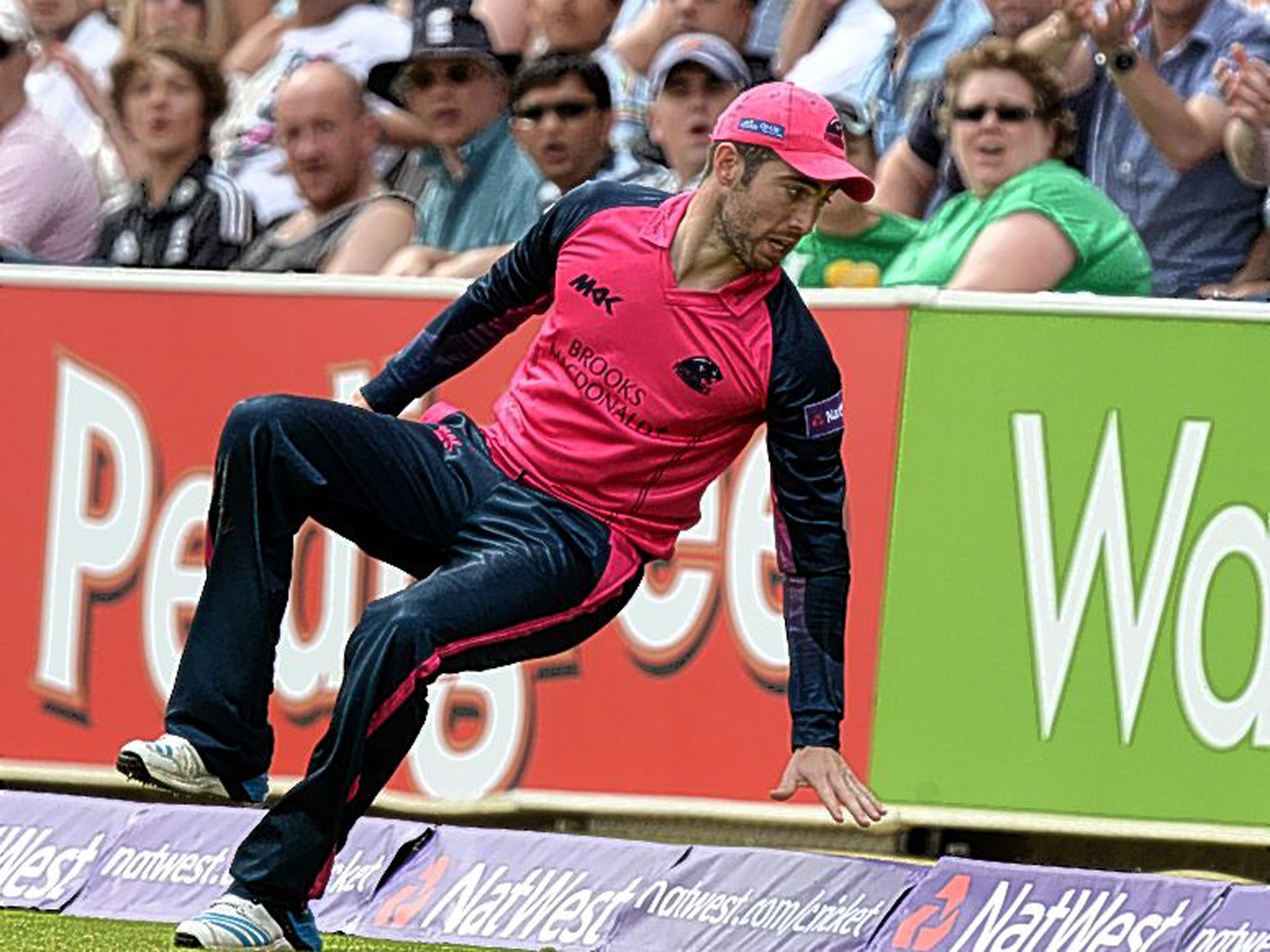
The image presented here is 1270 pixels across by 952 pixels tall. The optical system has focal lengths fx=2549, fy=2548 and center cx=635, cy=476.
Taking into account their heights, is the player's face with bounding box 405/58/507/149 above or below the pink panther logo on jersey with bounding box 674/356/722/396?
above

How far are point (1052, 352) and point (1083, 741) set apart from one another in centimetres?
114

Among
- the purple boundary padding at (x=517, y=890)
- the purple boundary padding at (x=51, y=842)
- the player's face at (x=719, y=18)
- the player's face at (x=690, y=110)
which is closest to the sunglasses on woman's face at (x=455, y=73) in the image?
the player's face at (x=719, y=18)

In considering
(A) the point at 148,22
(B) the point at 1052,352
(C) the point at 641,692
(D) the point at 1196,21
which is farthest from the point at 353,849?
(A) the point at 148,22

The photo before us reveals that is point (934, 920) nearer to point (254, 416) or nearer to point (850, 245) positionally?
point (254, 416)

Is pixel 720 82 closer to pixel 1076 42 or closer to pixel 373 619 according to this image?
pixel 1076 42

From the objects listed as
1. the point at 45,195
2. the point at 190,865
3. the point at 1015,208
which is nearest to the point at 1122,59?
the point at 1015,208

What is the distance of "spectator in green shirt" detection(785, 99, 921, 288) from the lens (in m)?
8.83

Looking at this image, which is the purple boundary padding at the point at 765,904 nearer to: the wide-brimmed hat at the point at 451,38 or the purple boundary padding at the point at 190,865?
the purple boundary padding at the point at 190,865

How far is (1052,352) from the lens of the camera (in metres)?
7.52

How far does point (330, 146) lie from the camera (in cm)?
1021

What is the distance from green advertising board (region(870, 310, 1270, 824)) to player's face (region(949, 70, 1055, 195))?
3.58ft

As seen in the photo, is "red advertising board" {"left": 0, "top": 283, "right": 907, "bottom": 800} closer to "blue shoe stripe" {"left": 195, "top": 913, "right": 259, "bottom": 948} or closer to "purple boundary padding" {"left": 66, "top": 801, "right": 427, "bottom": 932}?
"purple boundary padding" {"left": 66, "top": 801, "right": 427, "bottom": 932}

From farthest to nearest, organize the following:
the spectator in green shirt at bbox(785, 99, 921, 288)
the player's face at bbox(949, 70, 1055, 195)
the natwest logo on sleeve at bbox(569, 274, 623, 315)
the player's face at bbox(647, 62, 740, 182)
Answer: the player's face at bbox(647, 62, 740, 182)
the spectator in green shirt at bbox(785, 99, 921, 288)
the player's face at bbox(949, 70, 1055, 195)
the natwest logo on sleeve at bbox(569, 274, 623, 315)

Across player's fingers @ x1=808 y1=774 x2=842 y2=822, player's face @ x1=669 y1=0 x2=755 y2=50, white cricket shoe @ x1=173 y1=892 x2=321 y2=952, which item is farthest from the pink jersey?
player's face @ x1=669 y1=0 x2=755 y2=50
